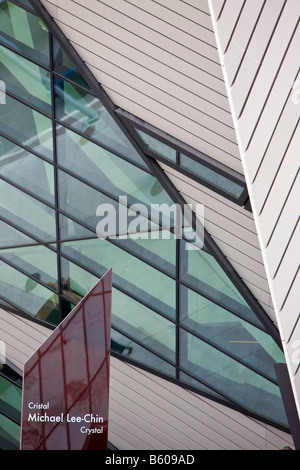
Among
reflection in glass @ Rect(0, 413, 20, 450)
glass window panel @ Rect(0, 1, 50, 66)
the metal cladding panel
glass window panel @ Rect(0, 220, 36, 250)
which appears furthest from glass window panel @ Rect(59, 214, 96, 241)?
the metal cladding panel

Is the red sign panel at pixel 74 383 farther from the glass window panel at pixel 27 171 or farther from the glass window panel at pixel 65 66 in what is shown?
the glass window panel at pixel 27 171

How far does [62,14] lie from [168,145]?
3266 millimetres

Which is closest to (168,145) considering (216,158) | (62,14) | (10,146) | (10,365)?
(216,158)

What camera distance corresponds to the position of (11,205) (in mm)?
18859

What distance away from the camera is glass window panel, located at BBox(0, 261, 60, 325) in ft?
64.0

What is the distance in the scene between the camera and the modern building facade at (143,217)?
14.5 metres

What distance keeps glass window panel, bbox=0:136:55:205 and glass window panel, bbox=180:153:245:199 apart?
12.5ft

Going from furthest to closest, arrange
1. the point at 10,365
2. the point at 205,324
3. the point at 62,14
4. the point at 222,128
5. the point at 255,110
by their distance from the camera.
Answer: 1. the point at 10,365
2. the point at 205,324
3. the point at 62,14
4. the point at 222,128
5. the point at 255,110

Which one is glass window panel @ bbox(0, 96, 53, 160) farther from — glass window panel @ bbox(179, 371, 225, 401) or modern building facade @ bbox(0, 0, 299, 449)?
glass window panel @ bbox(179, 371, 225, 401)

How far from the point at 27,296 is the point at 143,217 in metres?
4.34

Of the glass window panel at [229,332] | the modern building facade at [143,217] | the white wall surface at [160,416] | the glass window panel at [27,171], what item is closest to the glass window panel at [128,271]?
the modern building facade at [143,217]

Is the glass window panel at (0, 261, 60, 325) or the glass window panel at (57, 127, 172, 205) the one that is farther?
the glass window panel at (0, 261, 60, 325)

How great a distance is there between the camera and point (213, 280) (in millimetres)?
17016

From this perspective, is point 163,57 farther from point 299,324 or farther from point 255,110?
point 299,324
